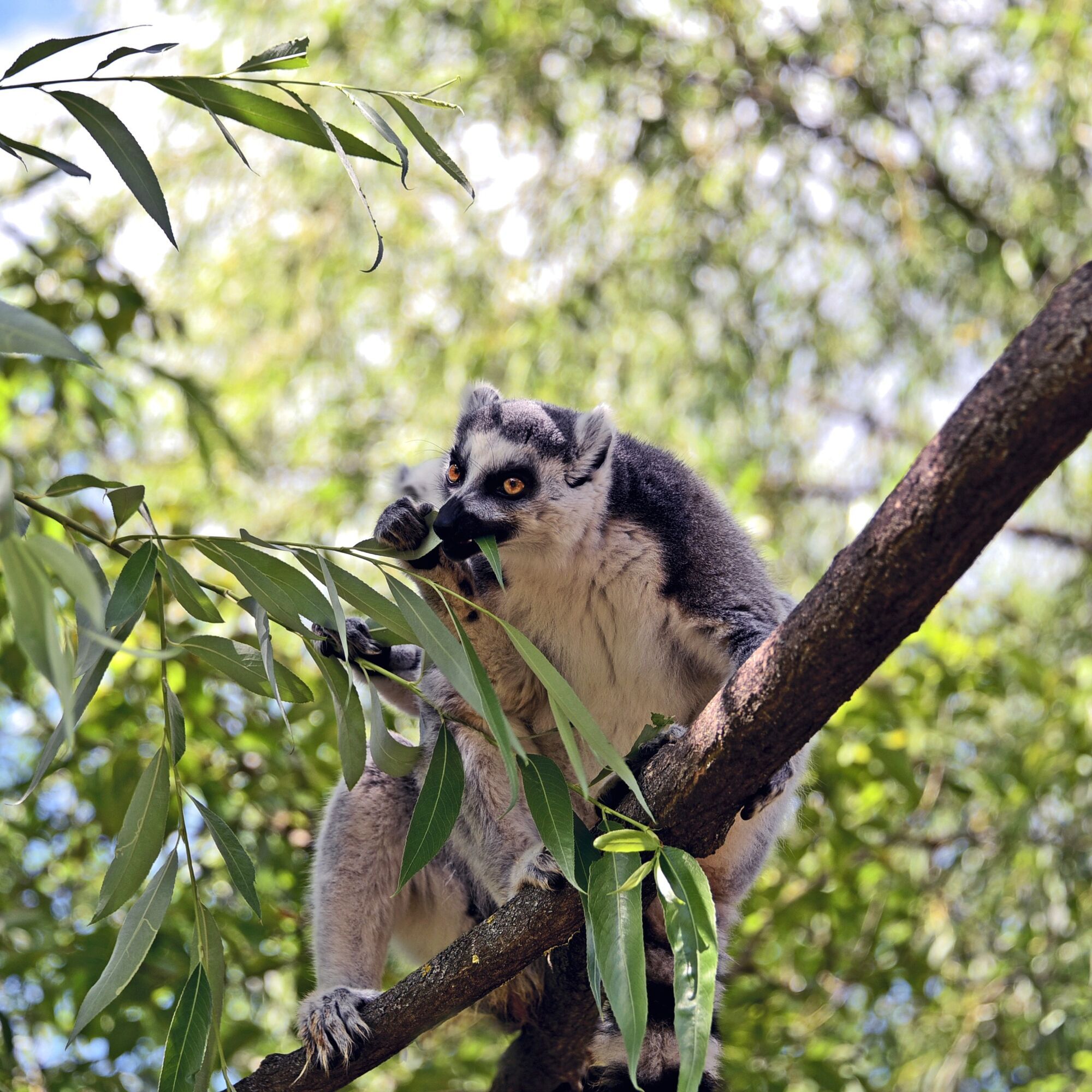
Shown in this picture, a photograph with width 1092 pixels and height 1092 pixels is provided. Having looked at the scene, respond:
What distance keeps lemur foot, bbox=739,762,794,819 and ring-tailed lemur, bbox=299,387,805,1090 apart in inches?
11.5

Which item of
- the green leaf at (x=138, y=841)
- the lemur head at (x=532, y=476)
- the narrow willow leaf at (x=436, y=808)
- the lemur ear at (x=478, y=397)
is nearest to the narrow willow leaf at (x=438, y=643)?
the narrow willow leaf at (x=436, y=808)

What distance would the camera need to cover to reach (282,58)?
5.84 ft

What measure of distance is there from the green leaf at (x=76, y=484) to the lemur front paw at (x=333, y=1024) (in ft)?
4.16

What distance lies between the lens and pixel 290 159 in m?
6.82

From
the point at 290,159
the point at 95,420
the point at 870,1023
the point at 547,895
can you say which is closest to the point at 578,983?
the point at 547,895

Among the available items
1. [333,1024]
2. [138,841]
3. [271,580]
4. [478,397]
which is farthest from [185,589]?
[478,397]

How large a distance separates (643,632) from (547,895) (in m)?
0.93

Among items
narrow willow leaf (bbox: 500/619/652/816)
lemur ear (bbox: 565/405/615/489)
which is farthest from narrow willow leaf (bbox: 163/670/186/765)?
lemur ear (bbox: 565/405/615/489)

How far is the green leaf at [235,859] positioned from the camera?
1927mm

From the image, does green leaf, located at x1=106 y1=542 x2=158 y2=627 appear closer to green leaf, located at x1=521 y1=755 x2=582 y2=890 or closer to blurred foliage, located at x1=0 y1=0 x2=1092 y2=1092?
green leaf, located at x1=521 y1=755 x2=582 y2=890

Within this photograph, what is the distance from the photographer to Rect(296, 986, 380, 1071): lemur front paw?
8.15 ft

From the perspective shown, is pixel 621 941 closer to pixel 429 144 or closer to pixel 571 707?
pixel 571 707

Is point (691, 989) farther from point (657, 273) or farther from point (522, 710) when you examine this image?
point (657, 273)

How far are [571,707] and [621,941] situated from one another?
1.08 ft
